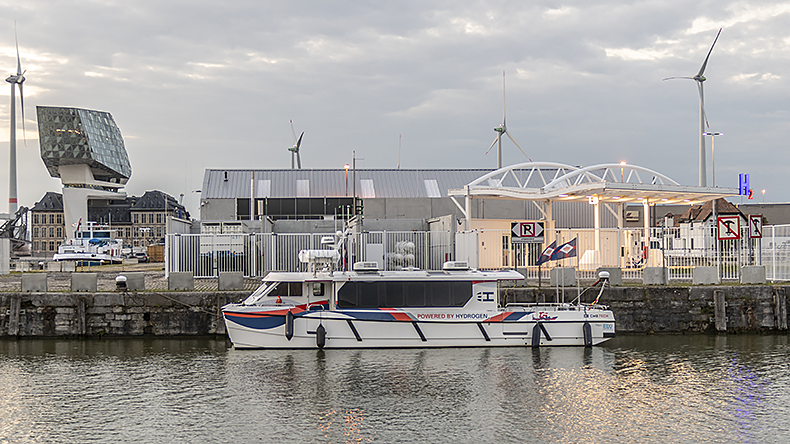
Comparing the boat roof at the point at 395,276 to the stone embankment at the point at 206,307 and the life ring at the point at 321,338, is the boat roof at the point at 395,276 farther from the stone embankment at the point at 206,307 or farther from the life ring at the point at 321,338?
the stone embankment at the point at 206,307

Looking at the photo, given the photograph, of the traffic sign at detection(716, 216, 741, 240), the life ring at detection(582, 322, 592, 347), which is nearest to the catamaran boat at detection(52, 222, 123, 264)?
the life ring at detection(582, 322, 592, 347)

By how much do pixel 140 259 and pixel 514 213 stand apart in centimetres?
3744

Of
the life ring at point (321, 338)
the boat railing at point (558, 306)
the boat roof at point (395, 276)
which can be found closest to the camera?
the life ring at point (321, 338)

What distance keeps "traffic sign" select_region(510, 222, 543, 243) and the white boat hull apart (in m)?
3.80

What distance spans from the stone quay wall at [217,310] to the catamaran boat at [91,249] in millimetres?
28160

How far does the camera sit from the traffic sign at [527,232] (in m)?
24.3

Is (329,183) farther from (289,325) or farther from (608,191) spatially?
(289,325)

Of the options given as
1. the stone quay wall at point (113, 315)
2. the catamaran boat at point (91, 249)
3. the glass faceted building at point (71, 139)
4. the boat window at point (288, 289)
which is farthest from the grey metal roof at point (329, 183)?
the glass faceted building at point (71, 139)

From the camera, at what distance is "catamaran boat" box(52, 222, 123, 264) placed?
52294mm

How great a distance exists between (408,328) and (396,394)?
499 cm

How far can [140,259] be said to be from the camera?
221 ft

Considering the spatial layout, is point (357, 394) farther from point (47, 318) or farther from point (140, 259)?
point (140, 259)

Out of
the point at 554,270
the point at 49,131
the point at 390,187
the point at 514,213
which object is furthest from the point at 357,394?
the point at 49,131

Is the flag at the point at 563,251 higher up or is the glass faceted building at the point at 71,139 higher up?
the glass faceted building at the point at 71,139
